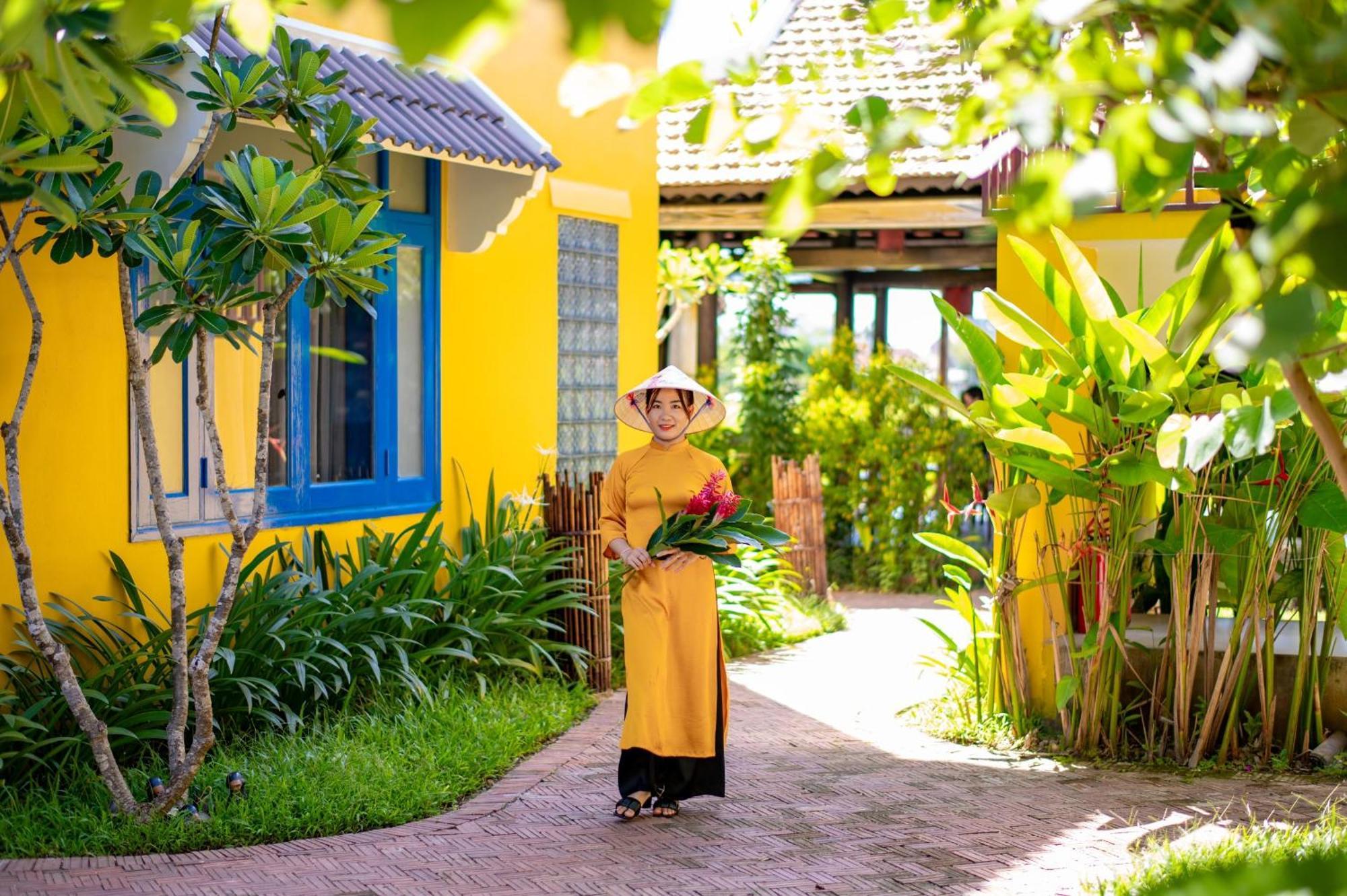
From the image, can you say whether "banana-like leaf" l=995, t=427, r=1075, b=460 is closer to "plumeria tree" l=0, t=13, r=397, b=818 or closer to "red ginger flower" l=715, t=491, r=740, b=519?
"red ginger flower" l=715, t=491, r=740, b=519

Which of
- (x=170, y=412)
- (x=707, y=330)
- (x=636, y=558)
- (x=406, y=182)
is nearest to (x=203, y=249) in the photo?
(x=170, y=412)

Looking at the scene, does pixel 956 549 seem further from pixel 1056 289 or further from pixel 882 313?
pixel 882 313

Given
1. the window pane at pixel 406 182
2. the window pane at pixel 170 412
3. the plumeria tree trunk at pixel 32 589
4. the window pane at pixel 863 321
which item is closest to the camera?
the plumeria tree trunk at pixel 32 589

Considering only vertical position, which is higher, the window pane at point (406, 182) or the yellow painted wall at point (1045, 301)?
the window pane at point (406, 182)

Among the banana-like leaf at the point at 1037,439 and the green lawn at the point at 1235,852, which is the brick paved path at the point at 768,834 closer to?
the green lawn at the point at 1235,852

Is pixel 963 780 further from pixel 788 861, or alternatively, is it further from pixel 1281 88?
pixel 1281 88

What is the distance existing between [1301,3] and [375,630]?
20.6 feet

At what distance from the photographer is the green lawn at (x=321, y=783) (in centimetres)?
550

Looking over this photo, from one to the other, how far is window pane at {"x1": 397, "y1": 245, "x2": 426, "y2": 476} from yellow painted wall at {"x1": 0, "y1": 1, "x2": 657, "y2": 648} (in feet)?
0.55

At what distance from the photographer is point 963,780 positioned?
675 centimetres

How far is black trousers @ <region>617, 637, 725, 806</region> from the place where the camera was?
6.14m

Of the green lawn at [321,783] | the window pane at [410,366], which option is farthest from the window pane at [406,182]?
the green lawn at [321,783]

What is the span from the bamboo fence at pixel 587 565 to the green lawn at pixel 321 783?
42.7 inches

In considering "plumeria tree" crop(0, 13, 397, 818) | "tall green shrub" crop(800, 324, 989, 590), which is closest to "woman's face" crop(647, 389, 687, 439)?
"plumeria tree" crop(0, 13, 397, 818)
